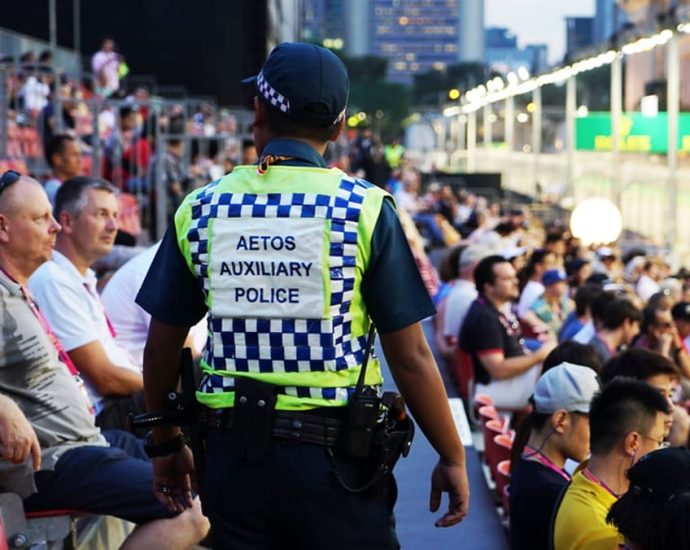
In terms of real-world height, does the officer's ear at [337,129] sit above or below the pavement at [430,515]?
above

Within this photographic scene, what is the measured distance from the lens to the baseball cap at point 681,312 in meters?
11.2

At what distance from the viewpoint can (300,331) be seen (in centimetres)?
330

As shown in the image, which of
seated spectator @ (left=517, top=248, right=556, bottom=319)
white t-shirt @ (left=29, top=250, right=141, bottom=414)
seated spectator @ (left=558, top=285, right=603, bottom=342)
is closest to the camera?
white t-shirt @ (left=29, top=250, right=141, bottom=414)

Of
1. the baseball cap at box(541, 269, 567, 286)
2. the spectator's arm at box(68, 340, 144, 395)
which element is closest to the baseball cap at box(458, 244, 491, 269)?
the baseball cap at box(541, 269, 567, 286)

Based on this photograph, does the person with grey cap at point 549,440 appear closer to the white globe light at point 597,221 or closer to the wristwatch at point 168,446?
the wristwatch at point 168,446

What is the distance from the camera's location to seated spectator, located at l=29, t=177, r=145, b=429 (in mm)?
5672

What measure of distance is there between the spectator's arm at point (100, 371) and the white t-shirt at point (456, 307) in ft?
16.3

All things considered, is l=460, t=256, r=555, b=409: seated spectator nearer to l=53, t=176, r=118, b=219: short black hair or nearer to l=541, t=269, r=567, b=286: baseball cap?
l=53, t=176, r=118, b=219: short black hair

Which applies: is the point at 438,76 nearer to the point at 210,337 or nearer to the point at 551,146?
the point at 551,146

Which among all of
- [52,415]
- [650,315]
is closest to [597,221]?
[650,315]

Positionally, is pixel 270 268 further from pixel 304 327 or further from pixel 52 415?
pixel 52 415

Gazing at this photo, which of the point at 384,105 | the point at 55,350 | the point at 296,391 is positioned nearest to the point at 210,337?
the point at 296,391

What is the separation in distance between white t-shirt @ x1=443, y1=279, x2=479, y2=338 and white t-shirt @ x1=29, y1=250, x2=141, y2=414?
502 centimetres

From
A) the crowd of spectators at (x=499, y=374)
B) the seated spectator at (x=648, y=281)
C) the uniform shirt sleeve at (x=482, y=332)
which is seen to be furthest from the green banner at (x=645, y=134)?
the uniform shirt sleeve at (x=482, y=332)
